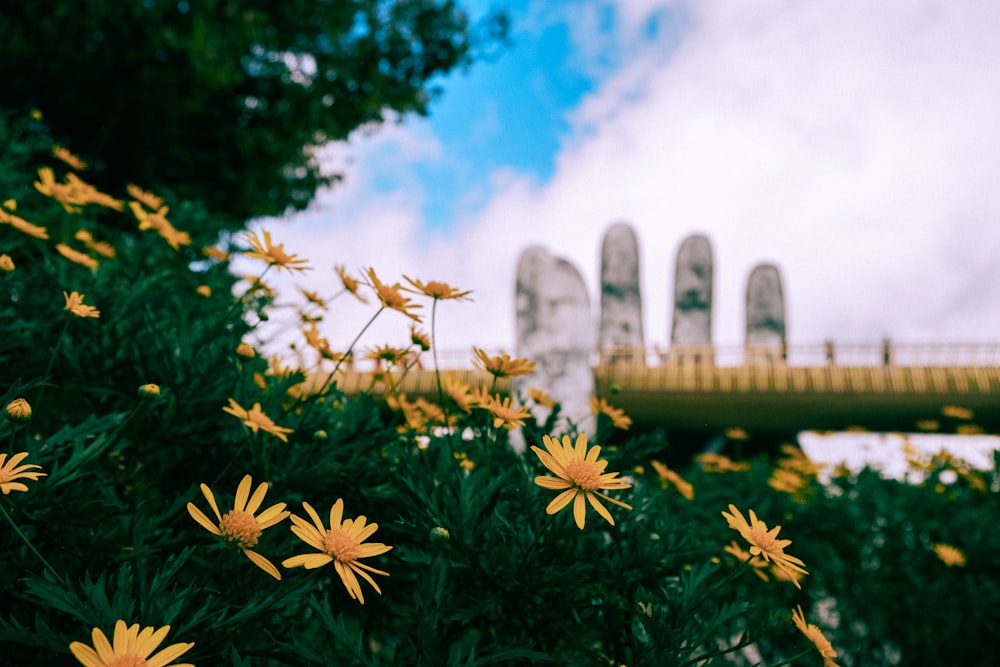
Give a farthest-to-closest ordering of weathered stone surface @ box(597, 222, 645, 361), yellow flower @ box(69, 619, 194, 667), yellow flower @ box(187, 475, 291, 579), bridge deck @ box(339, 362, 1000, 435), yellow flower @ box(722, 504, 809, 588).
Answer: weathered stone surface @ box(597, 222, 645, 361), bridge deck @ box(339, 362, 1000, 435), yellow flower @ box(722, 504, 809, 588), yellow flower @ box(187, 475, 291, 579), yellow flower @ box(69, 619, 194, 667)

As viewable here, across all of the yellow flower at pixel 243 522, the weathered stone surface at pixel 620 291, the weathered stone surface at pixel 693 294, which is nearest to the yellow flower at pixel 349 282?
the yellow flower at pixel 243 522

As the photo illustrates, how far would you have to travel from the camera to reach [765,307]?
44.1 feet

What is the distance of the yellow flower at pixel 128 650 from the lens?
2.23ft

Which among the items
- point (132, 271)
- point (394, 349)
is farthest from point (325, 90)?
point (394, 349)

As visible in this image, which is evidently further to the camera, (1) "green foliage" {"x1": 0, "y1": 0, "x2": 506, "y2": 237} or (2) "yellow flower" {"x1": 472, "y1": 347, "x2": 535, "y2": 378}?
(1) "green foliage" {"x1": 0, "y1": 0, "x2": 506, "y2": 237}

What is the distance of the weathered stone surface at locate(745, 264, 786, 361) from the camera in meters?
13.2

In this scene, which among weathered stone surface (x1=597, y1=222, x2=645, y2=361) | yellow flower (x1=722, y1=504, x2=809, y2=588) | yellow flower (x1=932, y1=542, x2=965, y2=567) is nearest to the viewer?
yellow flower (x1=722, y1=504, x2=809, y2=588)

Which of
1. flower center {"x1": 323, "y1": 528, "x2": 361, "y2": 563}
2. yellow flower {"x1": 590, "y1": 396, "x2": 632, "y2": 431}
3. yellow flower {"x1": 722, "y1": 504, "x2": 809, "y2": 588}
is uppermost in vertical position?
yellow flower {"x1": 590, "y1": 396, "x2": 632, "y2": 431}

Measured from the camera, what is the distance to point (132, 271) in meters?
1.96

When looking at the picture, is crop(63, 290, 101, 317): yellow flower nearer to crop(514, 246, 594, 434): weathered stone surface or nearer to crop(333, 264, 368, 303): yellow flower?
crop(333, 264, 368, 303): yellow flower

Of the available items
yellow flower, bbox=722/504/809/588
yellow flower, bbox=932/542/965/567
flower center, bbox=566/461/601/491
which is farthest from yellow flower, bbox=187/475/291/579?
yellow flower, bbox=932/542/965/567

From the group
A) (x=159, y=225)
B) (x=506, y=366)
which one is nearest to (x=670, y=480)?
(x=506, y=366)

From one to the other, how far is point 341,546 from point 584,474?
376mm

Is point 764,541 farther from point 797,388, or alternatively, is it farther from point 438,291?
point 797,388
